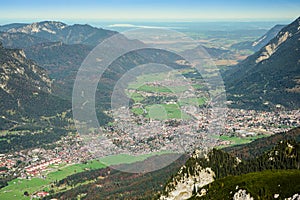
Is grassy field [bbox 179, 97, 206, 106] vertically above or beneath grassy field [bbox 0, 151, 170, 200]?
above

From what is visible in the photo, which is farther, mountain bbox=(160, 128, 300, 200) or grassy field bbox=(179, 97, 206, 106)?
grassy field bbox=(179, 97, 206, 106)

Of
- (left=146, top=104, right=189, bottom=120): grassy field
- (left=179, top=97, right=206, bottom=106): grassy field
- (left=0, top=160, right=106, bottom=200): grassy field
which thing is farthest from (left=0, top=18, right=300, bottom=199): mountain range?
(left=179, top=97, right=206, bottom=106): grassy field

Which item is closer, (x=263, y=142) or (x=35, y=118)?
(x=263, y=142)

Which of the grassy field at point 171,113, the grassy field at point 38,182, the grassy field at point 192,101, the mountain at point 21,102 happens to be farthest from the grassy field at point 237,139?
the mountain at point 21,102

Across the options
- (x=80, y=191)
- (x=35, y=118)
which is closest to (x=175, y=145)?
(x=80, y=191)

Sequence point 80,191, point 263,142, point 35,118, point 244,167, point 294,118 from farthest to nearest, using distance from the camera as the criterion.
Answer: point 35,118 < point 294,118 < point 263,142 < point 80,191 < point 244,167

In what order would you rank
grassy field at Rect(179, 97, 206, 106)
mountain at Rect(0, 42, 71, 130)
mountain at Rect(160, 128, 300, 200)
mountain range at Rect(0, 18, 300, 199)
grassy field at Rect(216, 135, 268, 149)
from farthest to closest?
mountain at Rect(0, 42, 71, 130), grassy field at Rect(179, 97, 206, 106), grassy field at Rect(216, 135, 268, 149), mountain range at Rect(0, 18, 300, 199), mountain at Rect(160, 128, 300, 200)

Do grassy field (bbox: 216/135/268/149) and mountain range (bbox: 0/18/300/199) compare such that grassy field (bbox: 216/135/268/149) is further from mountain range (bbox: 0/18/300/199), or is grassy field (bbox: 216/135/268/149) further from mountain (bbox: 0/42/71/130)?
mountain (bbox: 0/42/71/130)

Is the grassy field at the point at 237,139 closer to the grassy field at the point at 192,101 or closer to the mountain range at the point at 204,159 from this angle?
the mountain range at the point at 204,159

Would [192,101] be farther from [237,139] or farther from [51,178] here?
[51,178]

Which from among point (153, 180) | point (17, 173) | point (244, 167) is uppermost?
point (244, 167)

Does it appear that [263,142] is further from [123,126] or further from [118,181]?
[123,126]
